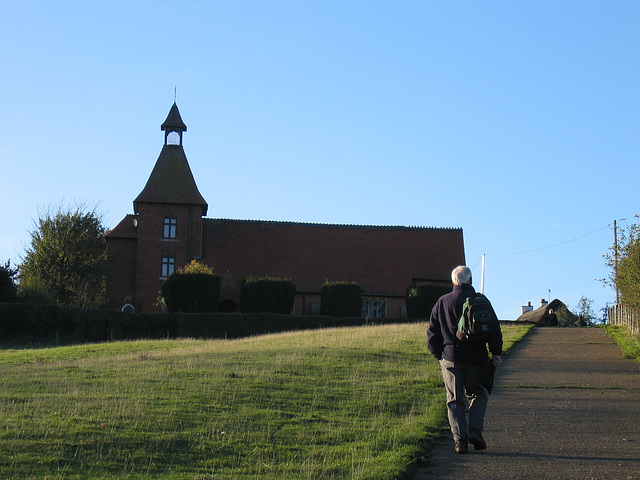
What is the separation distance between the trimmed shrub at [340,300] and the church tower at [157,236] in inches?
394

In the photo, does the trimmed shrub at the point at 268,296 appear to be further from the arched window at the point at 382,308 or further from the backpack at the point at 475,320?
the backpack at the point at 475,320

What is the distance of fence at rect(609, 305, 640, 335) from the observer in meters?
27.0

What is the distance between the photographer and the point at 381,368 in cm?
1688

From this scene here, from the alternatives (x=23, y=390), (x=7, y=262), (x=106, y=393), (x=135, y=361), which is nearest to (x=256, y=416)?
(x=106, y=393)

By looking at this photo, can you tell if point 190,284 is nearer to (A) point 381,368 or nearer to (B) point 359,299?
(B) point 359,299

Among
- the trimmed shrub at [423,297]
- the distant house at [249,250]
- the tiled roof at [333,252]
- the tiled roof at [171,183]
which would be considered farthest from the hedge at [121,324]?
the tiled roof at [171,183]

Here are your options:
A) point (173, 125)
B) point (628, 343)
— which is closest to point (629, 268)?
point (628, 343)

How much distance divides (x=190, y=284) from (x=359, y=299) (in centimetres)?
1048

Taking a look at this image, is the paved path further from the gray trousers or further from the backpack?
the backpack

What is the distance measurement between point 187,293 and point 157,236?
7427 mm

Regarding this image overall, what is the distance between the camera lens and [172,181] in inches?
→ 2094

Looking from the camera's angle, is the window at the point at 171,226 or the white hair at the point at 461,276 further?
the window at the point at 171,226

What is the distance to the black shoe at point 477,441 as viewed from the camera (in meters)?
9.06

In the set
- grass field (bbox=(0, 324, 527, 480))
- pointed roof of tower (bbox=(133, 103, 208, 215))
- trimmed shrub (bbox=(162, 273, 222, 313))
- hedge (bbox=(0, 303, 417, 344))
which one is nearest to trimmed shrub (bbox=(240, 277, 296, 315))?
trimmed shrub (bbox=(162, 273, 222, 313))
